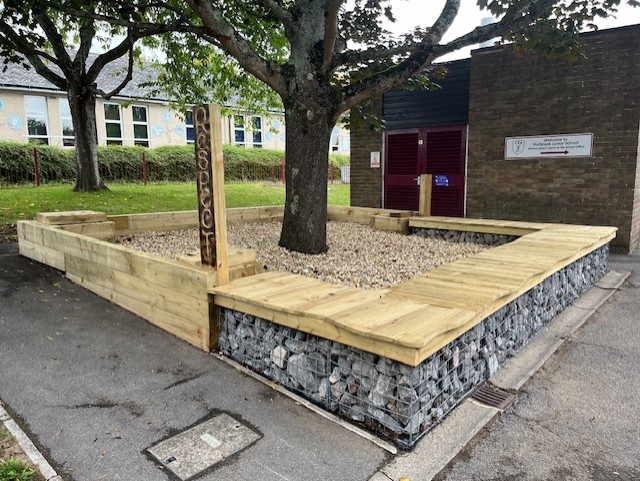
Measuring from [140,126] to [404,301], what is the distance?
2430cm

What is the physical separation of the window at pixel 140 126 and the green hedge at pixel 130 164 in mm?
4621

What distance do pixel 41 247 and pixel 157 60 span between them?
397 inches

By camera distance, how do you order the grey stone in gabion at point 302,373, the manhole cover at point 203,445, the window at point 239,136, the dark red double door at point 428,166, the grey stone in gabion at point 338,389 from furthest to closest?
the window at point 239,136 < the dark red double door at point 428,166 < the grey stone in gabion at point 302,373 < the grey stone in gabion at point 338,389 < the manhole cover at point 203,445

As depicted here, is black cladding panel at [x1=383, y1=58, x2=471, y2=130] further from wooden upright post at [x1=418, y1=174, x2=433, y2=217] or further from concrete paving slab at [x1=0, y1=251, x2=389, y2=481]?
concrete paving slab at [x1=0, y1=251, x2=389, y2=481]

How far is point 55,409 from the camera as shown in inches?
121

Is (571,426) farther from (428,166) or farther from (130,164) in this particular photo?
(130,164)

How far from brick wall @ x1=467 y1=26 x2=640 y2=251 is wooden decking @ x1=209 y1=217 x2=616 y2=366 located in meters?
4.00

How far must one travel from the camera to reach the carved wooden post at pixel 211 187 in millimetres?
3713

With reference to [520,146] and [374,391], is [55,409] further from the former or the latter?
[520,146]

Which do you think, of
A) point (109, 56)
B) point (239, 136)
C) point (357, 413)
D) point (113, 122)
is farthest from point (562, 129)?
point (239, 136)

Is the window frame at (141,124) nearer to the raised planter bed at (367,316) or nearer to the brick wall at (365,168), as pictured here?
the brick wall at (365,168)

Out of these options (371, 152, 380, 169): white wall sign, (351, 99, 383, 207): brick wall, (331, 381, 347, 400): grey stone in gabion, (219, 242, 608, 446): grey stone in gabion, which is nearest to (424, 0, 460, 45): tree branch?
(219, 242, 608, 446): grey stone in gabion

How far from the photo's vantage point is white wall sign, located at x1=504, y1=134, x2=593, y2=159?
27.7ft

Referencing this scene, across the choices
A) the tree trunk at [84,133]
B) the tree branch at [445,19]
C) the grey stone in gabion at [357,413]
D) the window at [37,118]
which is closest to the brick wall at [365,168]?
the tree branch at [445,19]
